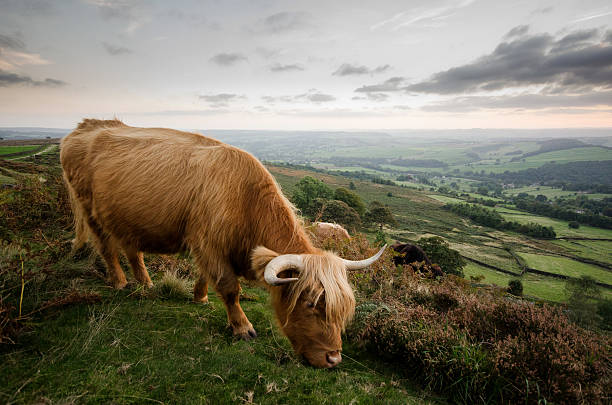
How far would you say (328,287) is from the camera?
9.92 feet

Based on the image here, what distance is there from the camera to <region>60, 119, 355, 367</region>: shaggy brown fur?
317 centimetres

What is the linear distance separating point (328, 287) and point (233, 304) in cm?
187

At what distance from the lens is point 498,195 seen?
434ft

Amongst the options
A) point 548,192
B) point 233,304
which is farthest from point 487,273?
point 548,192

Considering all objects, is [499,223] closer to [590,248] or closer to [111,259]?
[590,248]

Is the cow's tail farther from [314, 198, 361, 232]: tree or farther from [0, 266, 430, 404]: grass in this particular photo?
[314, 198, 361, 232]: tree

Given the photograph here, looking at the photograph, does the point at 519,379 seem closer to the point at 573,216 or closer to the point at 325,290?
the point at 325,290

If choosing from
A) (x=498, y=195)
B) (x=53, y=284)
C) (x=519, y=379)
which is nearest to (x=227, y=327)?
(x=53, y=284)

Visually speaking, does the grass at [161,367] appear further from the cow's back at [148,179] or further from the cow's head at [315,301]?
the cow's back at [148,179]

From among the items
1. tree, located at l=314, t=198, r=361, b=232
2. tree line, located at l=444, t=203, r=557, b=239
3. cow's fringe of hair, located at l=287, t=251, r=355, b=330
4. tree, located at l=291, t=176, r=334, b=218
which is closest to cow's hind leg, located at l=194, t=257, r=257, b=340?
cow's fringe of hair, located at l=287, t=251, r=355, b=330

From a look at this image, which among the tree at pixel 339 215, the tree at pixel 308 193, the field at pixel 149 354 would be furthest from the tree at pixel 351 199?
the field at pixel 149 354

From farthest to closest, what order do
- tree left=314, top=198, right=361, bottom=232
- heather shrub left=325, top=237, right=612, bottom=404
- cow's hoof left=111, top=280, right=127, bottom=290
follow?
tree left=314, top=198, right=361, bottom=232, cow's hoof left=111, top=280, right=127, bottom=290, heather shrub left=325, top=237, right=612, bottom=404

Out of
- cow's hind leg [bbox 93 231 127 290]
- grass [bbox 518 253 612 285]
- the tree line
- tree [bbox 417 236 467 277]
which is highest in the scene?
cow's hind leg [bbox 93 231 127 290]

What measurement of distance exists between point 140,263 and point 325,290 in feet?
13.4
